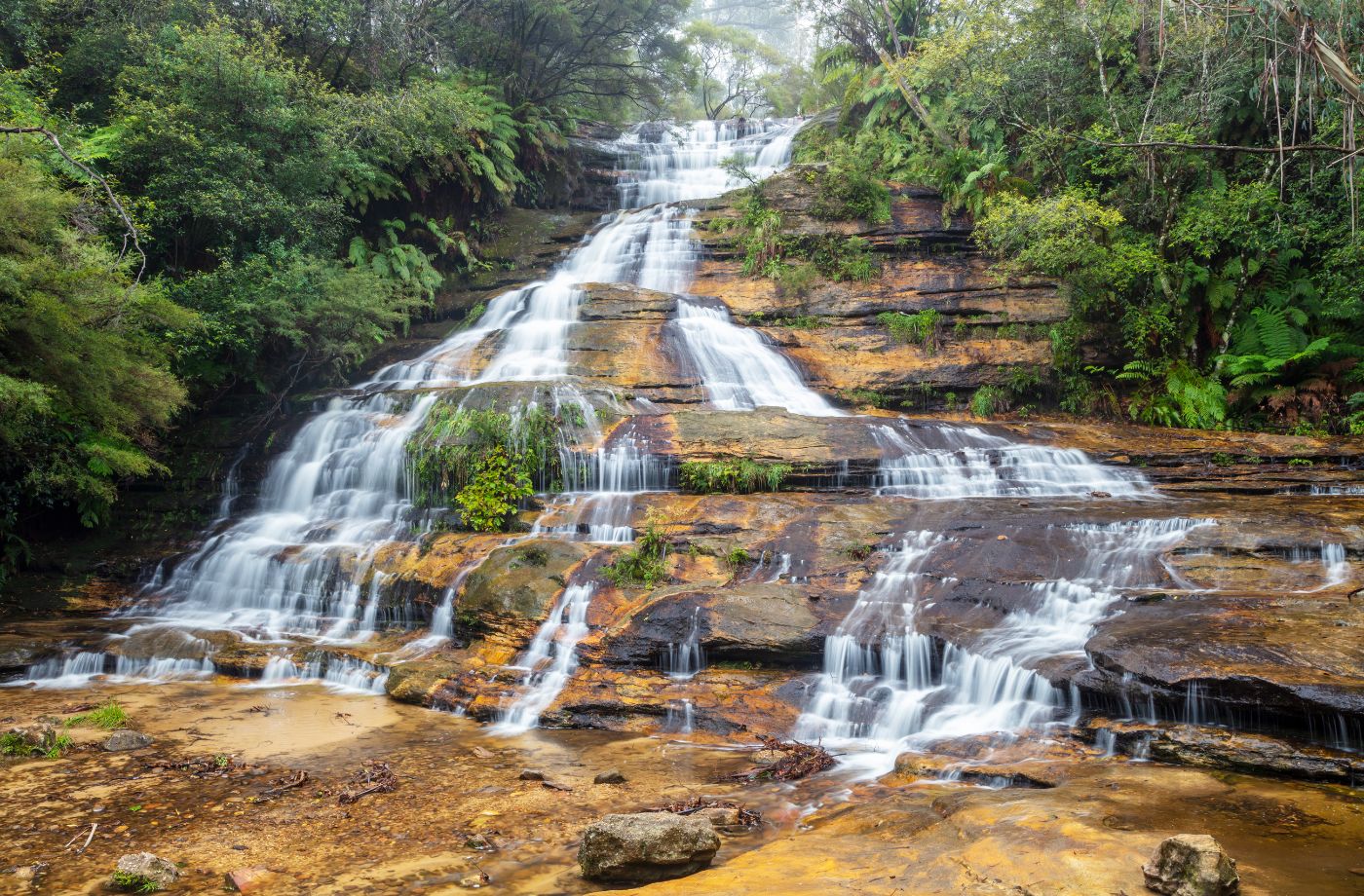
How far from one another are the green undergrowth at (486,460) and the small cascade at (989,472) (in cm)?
512

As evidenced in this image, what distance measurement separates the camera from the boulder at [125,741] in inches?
251

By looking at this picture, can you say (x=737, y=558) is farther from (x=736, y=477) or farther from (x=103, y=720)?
(x=103, y=720)

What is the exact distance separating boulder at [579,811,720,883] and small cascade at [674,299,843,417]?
10.2 m

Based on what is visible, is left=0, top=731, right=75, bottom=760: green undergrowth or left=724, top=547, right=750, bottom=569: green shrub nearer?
left=0, top=731, right=75, bottom=760: green undergrowth

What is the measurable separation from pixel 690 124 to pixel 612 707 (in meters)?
26.3

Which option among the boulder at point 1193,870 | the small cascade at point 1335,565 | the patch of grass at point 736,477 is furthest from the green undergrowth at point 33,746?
the small cascade at point 1335,565

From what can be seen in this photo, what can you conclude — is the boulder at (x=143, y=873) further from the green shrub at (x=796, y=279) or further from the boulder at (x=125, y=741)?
the green shrub at (x=796, y=279)

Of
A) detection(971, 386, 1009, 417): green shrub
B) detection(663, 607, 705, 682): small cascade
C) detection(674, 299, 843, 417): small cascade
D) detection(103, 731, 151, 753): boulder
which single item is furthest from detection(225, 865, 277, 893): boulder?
detection(971, 386, 1009, 417): green shrub

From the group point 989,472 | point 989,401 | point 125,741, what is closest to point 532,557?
point 125,741

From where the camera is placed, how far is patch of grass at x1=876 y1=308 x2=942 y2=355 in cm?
1599

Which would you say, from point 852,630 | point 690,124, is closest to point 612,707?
point 852,630

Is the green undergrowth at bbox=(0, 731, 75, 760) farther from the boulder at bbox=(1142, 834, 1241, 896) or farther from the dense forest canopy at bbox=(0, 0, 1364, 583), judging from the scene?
the boulder at bbox=(1142, 834, 1241, 896)

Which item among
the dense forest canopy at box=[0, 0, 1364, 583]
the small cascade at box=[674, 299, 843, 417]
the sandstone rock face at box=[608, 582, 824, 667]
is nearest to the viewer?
the sandstone rock face at box=[608, 582, 824, 667]

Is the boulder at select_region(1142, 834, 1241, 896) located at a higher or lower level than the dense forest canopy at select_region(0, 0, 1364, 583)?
lower
